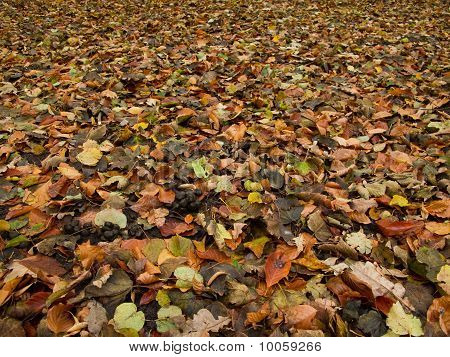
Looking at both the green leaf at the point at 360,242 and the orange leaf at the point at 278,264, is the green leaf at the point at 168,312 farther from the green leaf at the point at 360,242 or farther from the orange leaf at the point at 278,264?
the green leaf at the point at 360,242

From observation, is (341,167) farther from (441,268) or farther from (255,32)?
(255,32)

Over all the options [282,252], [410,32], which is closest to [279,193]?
[282,252]

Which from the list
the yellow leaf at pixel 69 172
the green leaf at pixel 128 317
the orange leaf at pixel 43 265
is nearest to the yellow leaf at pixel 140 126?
the yellow leaf at pixel 69 172

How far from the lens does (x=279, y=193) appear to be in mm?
2199

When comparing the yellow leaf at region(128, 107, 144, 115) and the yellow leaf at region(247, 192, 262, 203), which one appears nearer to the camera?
the yellow leaf at region(247, 192, 262, 203)

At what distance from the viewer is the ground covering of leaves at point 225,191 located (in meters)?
1.58

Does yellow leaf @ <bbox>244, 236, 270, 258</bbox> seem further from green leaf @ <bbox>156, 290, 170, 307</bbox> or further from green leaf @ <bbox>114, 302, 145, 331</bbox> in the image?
green leaf @ <bbox>114, 302, 145, 331</bbox>

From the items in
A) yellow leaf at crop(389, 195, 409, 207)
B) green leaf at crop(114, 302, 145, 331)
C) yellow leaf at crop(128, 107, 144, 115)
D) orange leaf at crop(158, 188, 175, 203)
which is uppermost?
yellow leaf at crop(389, 195, 409, 207)

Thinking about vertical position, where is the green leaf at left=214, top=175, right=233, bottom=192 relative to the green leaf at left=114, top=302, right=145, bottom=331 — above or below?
above

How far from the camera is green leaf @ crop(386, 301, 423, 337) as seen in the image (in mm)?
1473

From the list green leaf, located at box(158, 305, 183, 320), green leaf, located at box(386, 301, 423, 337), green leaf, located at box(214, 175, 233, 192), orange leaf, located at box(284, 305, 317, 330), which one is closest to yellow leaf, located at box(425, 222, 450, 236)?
green leaf, located at box(386, 301, 423, 337)

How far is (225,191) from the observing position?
2.21m

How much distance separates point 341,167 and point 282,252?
886 millimetres

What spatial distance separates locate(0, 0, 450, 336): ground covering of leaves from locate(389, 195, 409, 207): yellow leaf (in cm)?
1
